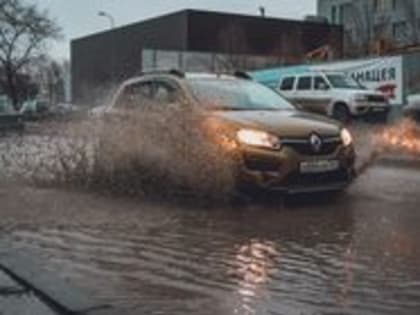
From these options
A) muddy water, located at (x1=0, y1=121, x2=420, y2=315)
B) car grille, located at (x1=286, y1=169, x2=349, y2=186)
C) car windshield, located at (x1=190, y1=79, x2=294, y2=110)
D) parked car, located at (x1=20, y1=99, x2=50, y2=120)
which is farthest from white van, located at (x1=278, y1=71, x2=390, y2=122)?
car grille, located at (x1=286, y1=169, x2=349, y2=186)

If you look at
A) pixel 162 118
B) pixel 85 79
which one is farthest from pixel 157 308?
pixel 85 79

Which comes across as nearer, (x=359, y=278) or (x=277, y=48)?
(x=359, y=278)

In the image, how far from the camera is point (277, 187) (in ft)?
39.9

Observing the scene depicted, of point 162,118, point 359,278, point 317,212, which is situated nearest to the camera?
point 359,278

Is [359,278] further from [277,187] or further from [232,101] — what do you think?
[232,101]

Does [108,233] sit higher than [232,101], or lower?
lower

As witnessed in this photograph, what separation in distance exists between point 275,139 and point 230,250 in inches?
121

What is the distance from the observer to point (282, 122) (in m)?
12.3

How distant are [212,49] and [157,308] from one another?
6921 cm

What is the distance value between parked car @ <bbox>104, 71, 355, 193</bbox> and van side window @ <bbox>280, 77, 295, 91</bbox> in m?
25.9

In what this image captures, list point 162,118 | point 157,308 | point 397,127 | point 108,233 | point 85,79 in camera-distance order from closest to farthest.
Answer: point 157,308 → point 108,233 → point 162,118 → point 397,127 → point 85,79

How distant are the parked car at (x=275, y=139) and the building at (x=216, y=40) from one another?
181ft

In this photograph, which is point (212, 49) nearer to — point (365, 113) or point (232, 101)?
point (365, 113)

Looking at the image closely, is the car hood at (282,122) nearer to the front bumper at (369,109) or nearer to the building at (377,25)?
the front bumper at (369,109)
